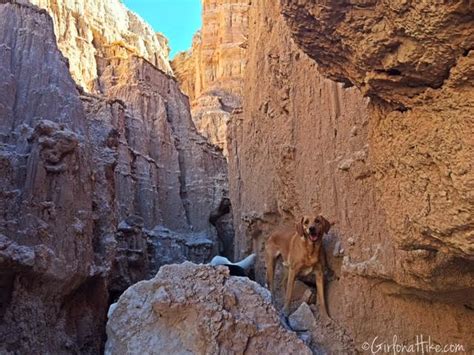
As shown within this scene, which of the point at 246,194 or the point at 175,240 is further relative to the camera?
the point at 175,240

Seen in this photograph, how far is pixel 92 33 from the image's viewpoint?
33.8 m

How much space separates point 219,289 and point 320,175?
188cm

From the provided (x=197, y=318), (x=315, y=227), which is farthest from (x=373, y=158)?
(x=197, y=318)

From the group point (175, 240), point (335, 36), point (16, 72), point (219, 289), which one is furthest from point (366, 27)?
point (175, 240)

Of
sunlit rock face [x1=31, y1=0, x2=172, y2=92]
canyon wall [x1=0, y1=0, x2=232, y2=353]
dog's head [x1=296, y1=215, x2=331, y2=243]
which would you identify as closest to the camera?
dog's head [x1=296, y1=215, x2=331, y2=243]

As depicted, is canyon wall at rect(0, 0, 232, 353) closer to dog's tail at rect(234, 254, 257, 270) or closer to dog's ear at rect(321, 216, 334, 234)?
dog's tail at rect(234, 254, 257, 270)

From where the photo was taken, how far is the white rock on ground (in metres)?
5.51

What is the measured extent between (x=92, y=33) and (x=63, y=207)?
27484 millimetres

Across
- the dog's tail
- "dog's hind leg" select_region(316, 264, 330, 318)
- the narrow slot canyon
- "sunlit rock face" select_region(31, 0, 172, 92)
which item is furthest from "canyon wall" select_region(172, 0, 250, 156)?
"dog's hind leg" select_region(316, 264, 330, 318)

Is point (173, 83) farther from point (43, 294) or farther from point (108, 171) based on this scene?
point (43, 294)

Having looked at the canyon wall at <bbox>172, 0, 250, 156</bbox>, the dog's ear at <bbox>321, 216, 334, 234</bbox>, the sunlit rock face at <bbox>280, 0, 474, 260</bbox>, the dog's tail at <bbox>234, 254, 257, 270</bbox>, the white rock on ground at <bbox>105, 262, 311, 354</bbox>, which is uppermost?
the canyon wall at <bbox>172, 0, 250, 156</bbox>

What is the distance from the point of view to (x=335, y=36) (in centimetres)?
318

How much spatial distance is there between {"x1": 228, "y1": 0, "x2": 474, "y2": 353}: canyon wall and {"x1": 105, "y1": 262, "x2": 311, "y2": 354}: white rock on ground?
0.71 m

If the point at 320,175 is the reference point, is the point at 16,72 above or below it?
above
